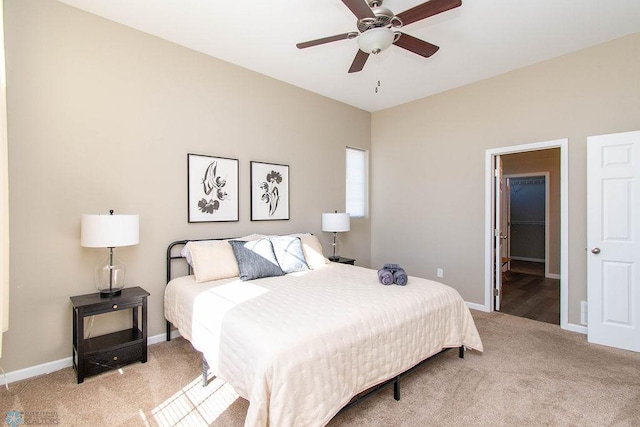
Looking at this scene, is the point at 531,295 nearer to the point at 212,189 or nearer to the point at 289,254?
the point at 289,254

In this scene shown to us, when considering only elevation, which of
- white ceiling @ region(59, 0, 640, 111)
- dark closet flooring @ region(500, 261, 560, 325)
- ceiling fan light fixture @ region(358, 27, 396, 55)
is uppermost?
white ceiling @ region(59, 0, 640, 111)

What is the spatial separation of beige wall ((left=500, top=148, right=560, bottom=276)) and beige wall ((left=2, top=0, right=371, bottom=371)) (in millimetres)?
5414

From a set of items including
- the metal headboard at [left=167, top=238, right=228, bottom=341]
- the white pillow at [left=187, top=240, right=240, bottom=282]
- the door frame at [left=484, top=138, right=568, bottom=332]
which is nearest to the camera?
the white pillow at [left=187, top=240, right=240, bottom=282]

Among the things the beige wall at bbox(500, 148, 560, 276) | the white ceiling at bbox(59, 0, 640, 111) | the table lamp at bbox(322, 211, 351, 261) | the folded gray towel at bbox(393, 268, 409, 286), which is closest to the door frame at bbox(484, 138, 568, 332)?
the white ceiling at bbox(59, 0, 640, 111)

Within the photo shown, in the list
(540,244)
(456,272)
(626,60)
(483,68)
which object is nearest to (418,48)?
(483,68)

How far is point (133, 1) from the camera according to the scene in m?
2.56

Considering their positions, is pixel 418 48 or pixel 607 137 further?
pixel 607 137

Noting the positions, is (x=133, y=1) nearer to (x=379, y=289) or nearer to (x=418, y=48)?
(x=418, y=48)

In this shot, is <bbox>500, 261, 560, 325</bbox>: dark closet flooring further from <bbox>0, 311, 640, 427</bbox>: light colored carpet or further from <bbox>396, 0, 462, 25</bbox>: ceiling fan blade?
<bbox>396, 0, 462, 25</bbox>: ceiling fan blade

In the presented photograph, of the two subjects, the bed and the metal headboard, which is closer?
the bed

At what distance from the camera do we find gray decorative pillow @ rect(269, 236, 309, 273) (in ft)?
10.6

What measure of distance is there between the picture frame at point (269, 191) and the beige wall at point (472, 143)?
189 centimetres

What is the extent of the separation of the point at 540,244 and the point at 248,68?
25.6 ft

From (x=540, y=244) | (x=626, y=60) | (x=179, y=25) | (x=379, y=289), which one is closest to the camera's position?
(x=379, y=289)
